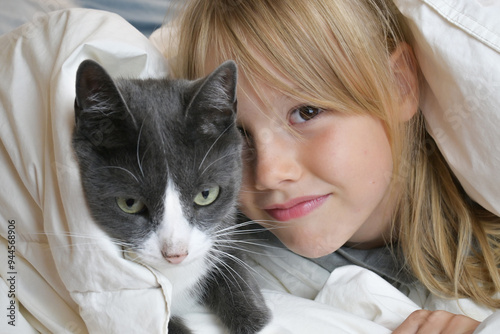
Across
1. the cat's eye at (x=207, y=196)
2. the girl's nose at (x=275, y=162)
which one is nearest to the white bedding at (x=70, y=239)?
the cat's eye at (x=207, y=196)

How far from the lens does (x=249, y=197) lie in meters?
1.32

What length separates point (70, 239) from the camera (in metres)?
1.03

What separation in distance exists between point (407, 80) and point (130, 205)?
76cm

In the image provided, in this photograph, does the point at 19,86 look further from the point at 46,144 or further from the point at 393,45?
the point at 393,45

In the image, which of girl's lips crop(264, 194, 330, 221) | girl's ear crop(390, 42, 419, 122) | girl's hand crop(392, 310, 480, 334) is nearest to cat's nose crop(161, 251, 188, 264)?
girl's lips crop(264, 194, 330, 221)

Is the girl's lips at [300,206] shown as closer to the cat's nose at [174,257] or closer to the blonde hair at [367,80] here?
the blonde hair at [367,80]

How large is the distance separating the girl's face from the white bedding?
6.8 inches

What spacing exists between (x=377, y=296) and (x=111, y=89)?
0.84m

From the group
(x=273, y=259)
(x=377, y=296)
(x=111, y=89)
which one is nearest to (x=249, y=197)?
(x=273, y=259)

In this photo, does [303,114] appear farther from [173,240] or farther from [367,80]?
[173,240]

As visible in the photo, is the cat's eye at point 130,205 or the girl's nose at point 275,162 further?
the girl's nose at point 275,162

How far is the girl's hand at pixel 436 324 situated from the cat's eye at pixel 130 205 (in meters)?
0.65

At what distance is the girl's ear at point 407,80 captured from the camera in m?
1.27

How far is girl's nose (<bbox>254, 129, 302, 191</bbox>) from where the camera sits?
1174 mm
